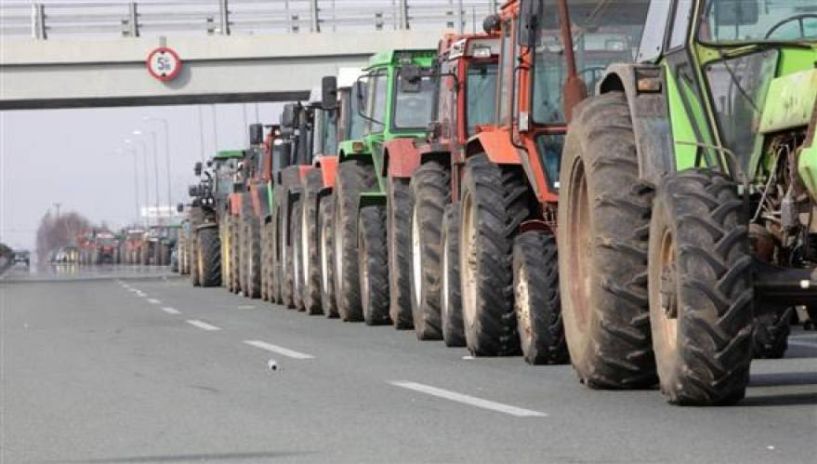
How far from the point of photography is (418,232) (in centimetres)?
2003

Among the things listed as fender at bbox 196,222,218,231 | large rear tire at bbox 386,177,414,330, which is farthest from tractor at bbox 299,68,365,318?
fender at bbox 196,222,218,231

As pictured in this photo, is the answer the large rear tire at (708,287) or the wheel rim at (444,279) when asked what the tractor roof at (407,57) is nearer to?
the wheel rim at (444,279)

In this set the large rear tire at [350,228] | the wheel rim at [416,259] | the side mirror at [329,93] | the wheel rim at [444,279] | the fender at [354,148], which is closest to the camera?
the wheel rim at [444,279]

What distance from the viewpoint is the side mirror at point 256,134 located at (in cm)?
3569

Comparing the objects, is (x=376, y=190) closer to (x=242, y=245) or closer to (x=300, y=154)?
(x=300, y=154)

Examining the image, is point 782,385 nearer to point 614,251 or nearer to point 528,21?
point 614,251

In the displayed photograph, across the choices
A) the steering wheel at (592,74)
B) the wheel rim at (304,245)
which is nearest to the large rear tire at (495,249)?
the steering wheel at (592,74)

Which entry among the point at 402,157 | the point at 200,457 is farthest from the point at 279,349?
the point at 200,457

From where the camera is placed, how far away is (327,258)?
85.7 feet

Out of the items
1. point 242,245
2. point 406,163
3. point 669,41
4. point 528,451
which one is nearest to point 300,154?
point 242,245

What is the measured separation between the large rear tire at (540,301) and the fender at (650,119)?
127 inches

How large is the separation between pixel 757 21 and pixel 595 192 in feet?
4.41

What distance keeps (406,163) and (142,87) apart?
35.8m

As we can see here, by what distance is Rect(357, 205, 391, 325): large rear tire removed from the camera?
23219mm
